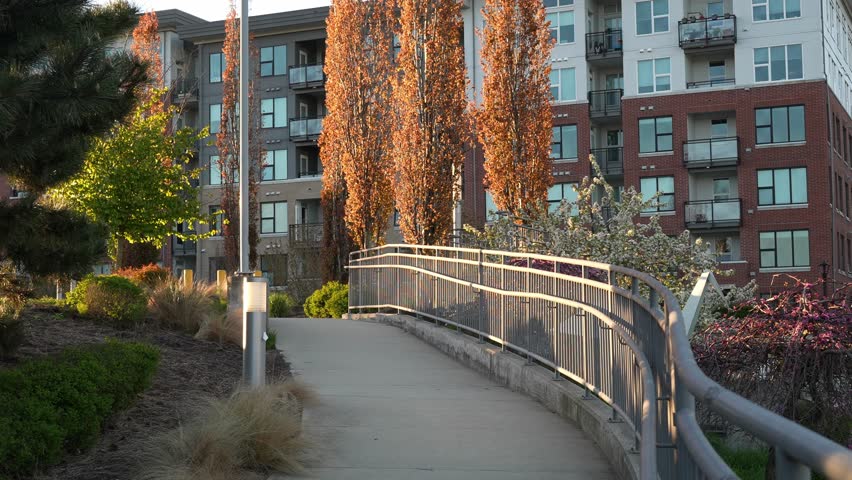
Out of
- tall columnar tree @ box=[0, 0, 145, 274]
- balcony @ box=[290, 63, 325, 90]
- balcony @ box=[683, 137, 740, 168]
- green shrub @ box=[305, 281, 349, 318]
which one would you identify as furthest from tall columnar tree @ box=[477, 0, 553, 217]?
balcony @ box=[290, 63, 325, 90]

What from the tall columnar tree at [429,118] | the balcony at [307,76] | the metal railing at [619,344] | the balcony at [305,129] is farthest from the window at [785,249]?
the metal railing at [619,344]

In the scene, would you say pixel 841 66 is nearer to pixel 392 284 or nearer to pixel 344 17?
pixel 344 17

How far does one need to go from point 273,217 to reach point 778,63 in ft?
88.5

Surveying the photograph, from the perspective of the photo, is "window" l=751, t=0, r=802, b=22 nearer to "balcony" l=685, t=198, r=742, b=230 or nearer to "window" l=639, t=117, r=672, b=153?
"window" l=639, t=117, r=672, b=153

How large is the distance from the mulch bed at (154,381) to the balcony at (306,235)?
30331 mm

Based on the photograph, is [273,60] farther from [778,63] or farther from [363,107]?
[778,63]

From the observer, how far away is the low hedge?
7047 mm

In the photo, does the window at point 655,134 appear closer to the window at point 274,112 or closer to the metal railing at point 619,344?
the window at point 274,112

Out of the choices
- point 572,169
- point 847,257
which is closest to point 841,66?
point 847,257

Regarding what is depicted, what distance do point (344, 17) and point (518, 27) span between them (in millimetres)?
9386

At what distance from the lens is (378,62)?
34875mm

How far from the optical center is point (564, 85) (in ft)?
161

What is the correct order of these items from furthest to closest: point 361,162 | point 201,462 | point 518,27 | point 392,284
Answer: point 361,162
point 518,27
point 392,284
point 201,462

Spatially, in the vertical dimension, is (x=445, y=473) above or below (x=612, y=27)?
below
